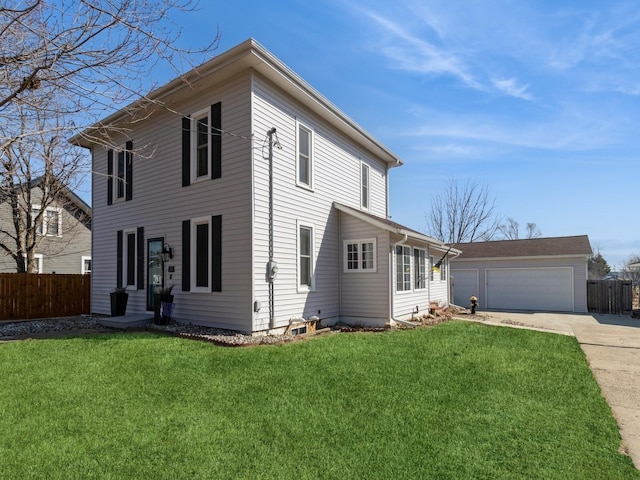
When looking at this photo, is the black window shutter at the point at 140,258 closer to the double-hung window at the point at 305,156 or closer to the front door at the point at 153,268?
the front door at the point at 153,268

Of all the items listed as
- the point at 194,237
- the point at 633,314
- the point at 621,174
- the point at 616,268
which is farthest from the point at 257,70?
the point at 616,268

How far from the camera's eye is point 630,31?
6695 mm

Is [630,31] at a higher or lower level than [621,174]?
higher

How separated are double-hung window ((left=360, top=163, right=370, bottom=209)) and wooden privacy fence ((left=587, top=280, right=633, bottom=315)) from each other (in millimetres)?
11471

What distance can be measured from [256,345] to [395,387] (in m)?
3.07

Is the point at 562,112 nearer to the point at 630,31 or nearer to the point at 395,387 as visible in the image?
the point at 630,31

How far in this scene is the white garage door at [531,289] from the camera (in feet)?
57.6

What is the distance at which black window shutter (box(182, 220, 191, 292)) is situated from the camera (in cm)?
934

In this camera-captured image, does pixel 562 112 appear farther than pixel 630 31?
Yes

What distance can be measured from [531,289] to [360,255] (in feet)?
38.6

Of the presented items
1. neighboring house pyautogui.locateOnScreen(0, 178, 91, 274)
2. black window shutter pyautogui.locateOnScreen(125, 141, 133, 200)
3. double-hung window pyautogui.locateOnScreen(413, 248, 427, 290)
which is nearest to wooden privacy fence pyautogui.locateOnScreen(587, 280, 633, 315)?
double-hung window pyautogui.locateOnScreen(413, 248, 427, 290)

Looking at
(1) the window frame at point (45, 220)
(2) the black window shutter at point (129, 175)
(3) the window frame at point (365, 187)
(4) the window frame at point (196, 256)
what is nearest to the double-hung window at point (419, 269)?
(3) the window frame at point (365, 187)

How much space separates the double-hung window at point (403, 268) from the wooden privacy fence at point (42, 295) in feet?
35.0

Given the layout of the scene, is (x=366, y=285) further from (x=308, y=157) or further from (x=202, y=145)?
(x=202, y=145)
